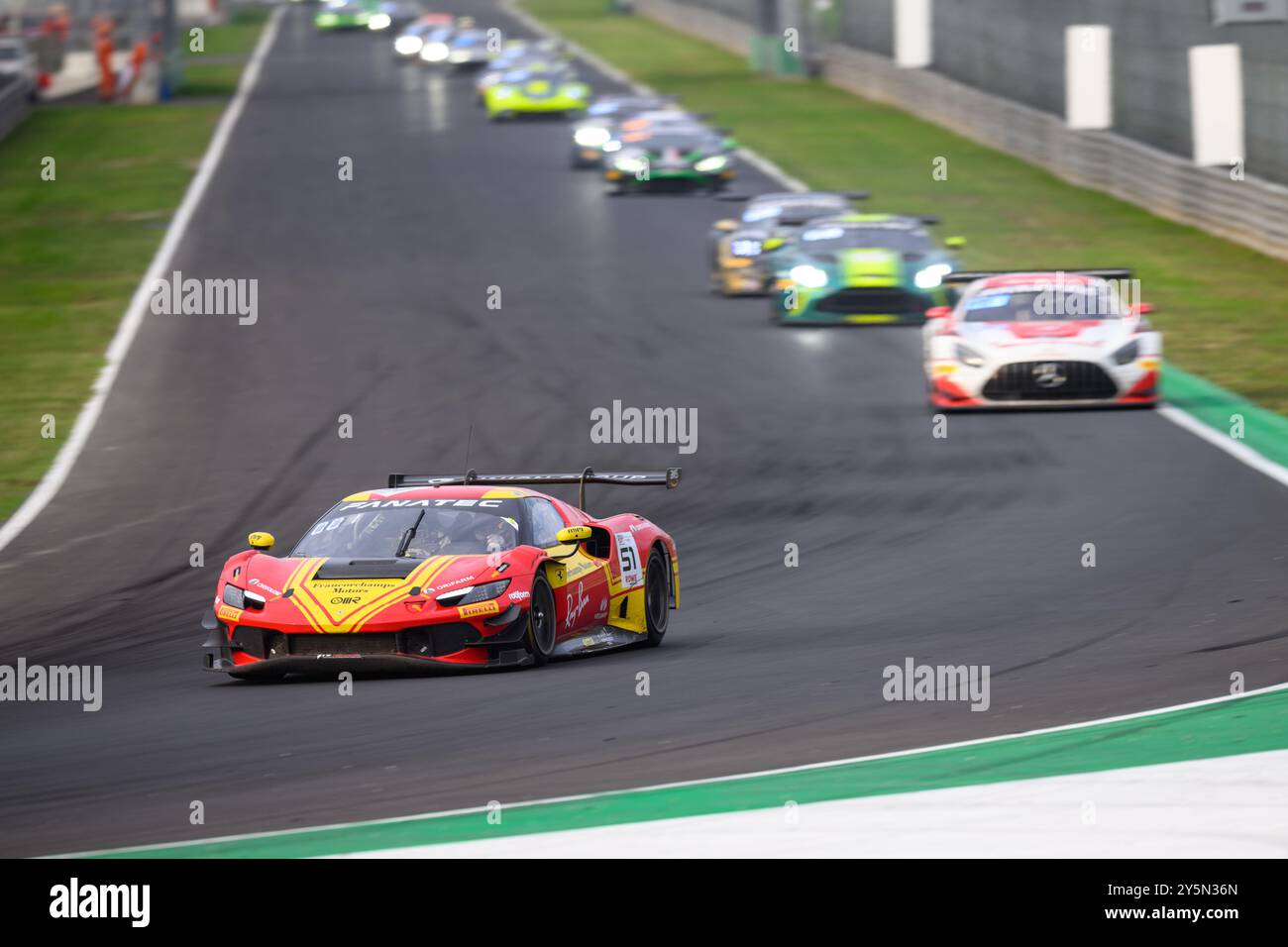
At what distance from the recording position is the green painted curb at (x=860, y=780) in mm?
8586

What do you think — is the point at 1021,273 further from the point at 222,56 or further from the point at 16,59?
the point at 222,56

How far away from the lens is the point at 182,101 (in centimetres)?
6366

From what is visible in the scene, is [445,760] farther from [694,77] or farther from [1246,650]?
[694,77]

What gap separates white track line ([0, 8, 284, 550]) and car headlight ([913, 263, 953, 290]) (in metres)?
9.42

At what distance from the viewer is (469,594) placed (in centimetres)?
1255

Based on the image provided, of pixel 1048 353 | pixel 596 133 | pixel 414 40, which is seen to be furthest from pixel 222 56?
pixel 1048 353

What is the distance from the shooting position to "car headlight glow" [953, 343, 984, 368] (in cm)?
2194

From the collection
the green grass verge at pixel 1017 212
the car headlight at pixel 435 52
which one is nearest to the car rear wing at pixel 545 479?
the green grass verge at pixel 1017 212

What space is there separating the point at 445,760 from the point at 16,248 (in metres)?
29.8

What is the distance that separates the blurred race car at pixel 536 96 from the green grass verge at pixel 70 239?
7.22 metres

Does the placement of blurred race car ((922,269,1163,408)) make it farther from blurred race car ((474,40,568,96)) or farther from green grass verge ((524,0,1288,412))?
blurred race car ((474,40,568,96))

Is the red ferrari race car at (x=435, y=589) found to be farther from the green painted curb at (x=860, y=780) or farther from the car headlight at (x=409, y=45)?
the car headlight at (x=409, y=45)

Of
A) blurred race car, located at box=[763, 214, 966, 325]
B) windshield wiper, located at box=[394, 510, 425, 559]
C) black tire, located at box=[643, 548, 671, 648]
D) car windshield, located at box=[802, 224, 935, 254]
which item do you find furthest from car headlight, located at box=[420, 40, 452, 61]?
windshield wiper, located at box=[394, 510, 425, 559]
